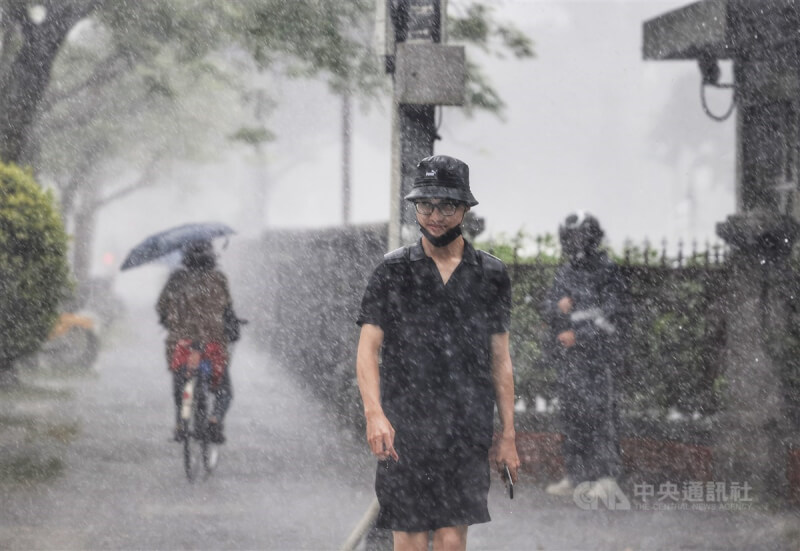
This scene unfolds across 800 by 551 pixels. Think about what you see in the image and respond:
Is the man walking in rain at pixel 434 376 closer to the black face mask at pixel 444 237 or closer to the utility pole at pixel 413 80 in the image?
the black face mask at pixel 444 237

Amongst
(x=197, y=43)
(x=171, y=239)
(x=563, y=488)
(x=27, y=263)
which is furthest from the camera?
(x=197, y=43)

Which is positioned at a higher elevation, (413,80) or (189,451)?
(413,80)

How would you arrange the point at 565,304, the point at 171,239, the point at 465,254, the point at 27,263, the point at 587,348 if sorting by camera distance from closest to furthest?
the point at 465,254 → the point at 565,304 → the point at 587,348 → the point at 171,239 → the point at 27,263

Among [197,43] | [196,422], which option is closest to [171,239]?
[196,422]

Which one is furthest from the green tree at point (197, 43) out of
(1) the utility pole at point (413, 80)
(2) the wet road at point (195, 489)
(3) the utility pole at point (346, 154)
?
(1) the utility pole at point (413, 80)

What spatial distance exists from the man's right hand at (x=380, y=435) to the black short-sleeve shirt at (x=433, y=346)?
17cm

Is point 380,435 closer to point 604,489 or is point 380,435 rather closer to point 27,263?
point 604,489

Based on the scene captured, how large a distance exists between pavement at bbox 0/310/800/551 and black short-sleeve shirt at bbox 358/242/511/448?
96.6 inches

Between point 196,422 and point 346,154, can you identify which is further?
point 346,154

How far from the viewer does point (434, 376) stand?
427 cm

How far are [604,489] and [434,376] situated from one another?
393cm

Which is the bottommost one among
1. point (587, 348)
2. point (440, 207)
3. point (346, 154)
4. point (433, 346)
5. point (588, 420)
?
point (588, 420)

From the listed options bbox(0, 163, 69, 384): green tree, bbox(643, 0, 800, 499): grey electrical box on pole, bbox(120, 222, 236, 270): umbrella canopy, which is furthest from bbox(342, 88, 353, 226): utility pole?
bbox(643, 0, 800, 499): grey electrical box on pole

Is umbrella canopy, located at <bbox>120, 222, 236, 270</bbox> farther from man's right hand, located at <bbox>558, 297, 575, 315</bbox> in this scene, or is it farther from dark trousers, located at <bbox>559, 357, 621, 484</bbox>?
dark trousers, located at <bbox>559, 357, 621, 484</bbox>
